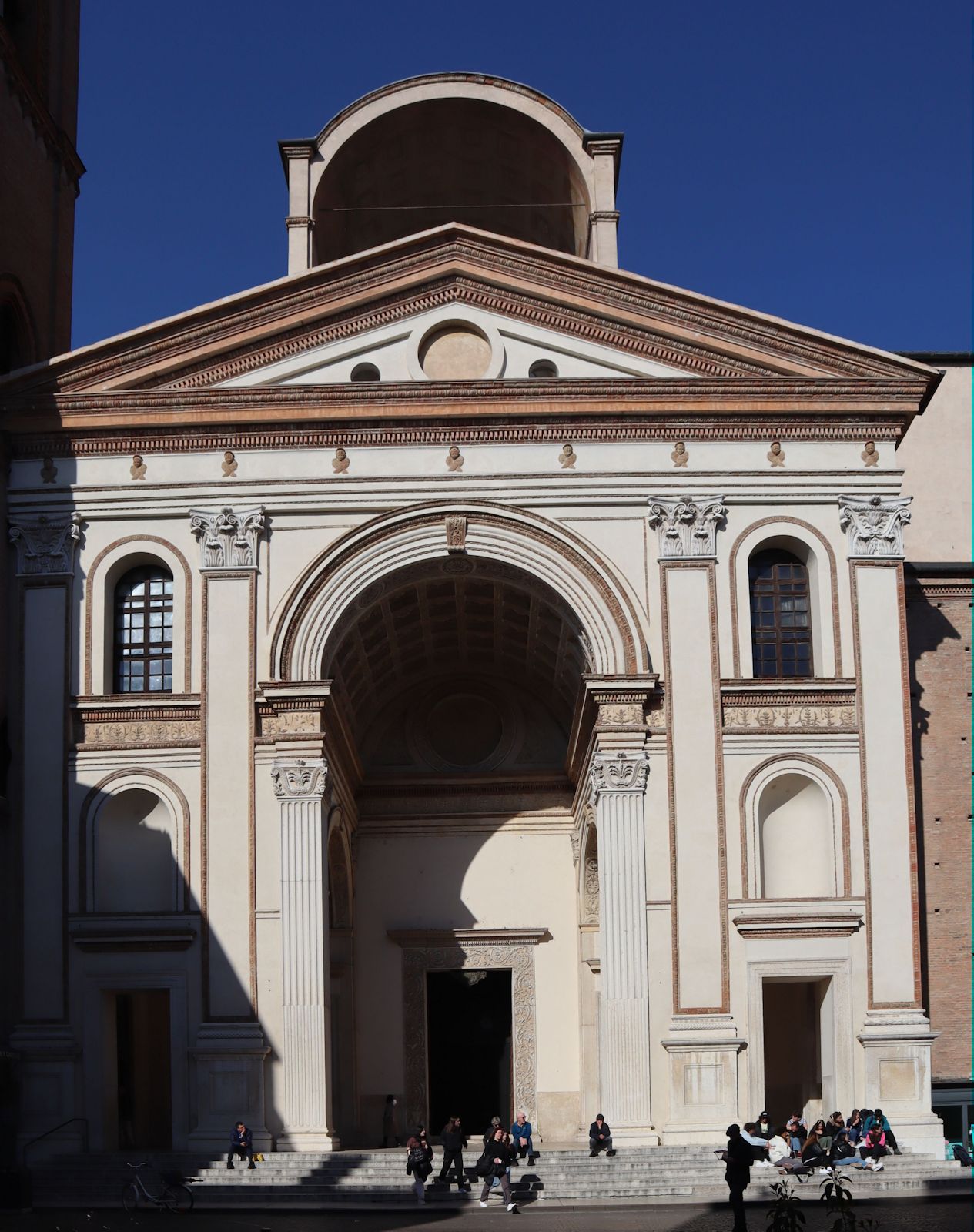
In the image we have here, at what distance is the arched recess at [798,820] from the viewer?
98.7 feet

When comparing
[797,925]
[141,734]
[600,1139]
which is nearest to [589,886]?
[797,925]

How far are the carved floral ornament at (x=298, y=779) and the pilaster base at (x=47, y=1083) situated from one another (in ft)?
17.2

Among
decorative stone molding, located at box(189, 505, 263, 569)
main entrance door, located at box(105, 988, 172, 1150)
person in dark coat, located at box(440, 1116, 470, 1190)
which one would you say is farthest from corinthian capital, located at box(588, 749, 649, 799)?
main entrance door, located at box(105, 988, 172, 1150)

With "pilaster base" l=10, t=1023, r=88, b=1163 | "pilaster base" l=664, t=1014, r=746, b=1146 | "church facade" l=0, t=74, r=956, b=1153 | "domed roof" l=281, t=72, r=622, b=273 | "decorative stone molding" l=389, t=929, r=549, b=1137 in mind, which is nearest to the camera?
"pilaster base" l=664, t=1014, r=746, b=1146

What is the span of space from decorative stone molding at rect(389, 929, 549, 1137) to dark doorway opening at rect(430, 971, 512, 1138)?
0.20 m

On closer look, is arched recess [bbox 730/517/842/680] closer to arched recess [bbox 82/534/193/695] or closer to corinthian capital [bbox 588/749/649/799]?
corinthian capital [bbox 588/749/649/799]

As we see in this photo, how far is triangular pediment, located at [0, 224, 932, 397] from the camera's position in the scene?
31.8m

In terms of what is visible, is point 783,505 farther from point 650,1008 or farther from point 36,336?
point 36,336

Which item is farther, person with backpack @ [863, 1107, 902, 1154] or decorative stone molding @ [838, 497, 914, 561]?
decorative stone molding @ [838, 497, 914, 561]

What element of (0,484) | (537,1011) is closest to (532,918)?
(537,1011)

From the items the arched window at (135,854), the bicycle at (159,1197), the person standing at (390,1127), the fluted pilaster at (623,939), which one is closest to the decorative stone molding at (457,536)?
the fluted pilaster at (623,939)

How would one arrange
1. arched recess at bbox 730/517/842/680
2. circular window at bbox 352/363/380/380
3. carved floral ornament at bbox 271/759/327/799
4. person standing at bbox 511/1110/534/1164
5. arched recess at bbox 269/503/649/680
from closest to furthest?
person standing at bbox 511/1110/534/1164, carved floral ornament at bbox 271/759/327/799, arched recess at bbox 269/503/649/680, arched recess at bbox 730/517/842/680, circular window at bbox 352/363/380/380

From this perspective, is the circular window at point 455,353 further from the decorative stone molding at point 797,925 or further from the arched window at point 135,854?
the decorative stone molding at point 797,925

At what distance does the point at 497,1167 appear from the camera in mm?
25750
